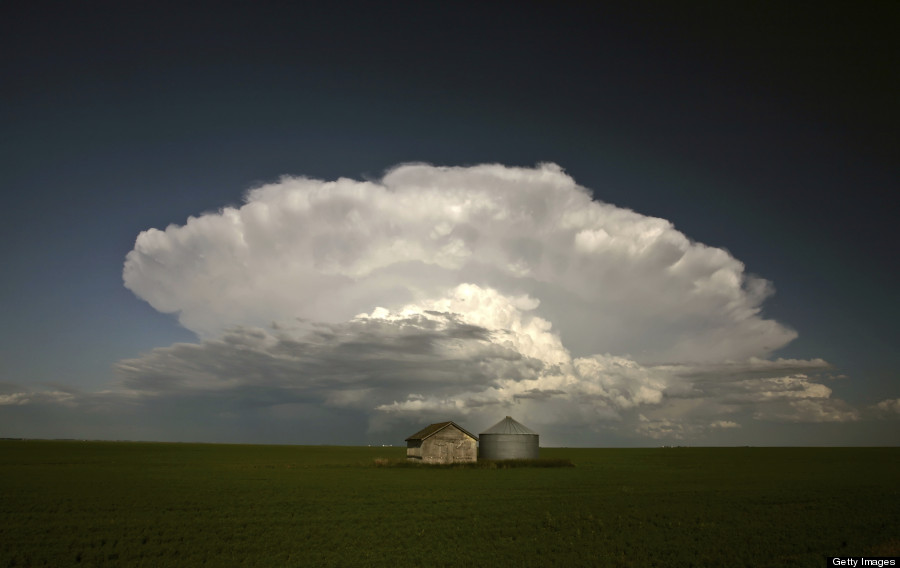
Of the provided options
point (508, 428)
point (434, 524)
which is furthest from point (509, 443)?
point (434, 524)

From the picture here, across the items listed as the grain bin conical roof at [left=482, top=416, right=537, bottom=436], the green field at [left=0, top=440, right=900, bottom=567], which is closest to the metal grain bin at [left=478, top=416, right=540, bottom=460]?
the grain bin conical roof at [left=482, top=416, right=537, bottom=436]

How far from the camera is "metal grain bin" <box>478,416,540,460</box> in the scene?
7094 centimetres

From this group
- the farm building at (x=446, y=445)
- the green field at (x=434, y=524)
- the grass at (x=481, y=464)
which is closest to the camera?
the green field at (x=434, y=524)

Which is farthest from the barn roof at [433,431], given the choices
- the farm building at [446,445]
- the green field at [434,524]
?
the green field at [434,524]

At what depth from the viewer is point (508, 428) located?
7262 centimetres

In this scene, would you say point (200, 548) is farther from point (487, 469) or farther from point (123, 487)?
point (487, 469)

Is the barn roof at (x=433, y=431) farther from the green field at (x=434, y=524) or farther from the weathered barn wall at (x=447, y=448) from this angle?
the green field at (x=434, y=524)

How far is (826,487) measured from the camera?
44375 mm

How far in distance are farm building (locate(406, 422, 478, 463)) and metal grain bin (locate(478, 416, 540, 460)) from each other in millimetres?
3811

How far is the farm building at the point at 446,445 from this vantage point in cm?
6675

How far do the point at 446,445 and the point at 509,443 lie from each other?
29.9ft

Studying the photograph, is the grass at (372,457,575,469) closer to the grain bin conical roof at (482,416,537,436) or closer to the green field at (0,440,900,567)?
the grain bin conical roof at (482,416,537,436)

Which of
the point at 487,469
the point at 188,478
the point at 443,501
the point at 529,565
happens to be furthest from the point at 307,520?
the point at 487,469

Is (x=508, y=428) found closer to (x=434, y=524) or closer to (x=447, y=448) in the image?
(x=447, y=448)
